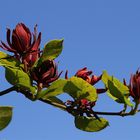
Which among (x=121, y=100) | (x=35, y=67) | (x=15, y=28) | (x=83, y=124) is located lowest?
(x=83, y=124)

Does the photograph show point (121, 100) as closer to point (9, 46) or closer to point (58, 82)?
point (58, 82)

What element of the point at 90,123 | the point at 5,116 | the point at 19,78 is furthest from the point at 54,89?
the point at 90,123

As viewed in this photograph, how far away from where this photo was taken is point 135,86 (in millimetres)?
2502

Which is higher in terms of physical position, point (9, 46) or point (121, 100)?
point (9, 46)

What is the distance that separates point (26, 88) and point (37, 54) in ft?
0.74

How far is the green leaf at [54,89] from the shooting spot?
2331 mm

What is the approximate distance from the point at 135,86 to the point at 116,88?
13 centimetres

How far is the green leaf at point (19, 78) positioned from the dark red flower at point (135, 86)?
58 cm

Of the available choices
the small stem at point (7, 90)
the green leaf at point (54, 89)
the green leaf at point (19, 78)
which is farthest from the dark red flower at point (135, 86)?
the small stem at point (7, 90)

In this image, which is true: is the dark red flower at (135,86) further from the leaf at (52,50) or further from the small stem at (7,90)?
the small stem at (7,90)

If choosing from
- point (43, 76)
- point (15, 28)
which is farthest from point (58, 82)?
point (15, 28)

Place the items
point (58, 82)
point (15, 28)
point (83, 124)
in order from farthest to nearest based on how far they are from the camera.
→ point (83, 124) → point (15, 28) → point (58, 82)

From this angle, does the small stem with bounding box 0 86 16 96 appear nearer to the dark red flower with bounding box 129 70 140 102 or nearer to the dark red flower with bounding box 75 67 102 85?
the dark red flower with bounding box 75 67 102 85

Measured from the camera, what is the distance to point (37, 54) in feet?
8.14
